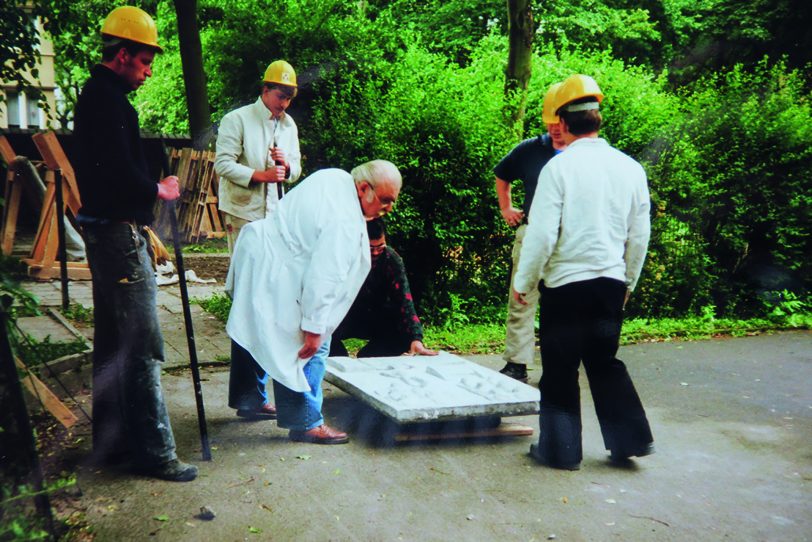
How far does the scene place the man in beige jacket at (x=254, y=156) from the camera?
614 cm

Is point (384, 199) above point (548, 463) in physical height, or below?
above

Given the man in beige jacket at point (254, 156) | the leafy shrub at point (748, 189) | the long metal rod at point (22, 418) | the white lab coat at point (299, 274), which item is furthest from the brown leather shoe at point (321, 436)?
the leafy shrub at point (748, 189)

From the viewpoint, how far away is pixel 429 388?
203 inches

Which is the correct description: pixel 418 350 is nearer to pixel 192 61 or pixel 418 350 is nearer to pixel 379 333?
pixel 379 333

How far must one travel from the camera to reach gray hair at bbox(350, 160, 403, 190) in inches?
179

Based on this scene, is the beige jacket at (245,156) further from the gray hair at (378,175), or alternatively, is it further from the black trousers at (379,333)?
the gray hair at (378,175)

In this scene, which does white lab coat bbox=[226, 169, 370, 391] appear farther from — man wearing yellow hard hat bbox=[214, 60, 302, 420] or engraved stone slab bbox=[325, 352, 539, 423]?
man wearing yellow hard hat bbox=[214, 60, 302, 420]

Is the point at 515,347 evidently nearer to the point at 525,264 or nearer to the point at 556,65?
the point at 525,264

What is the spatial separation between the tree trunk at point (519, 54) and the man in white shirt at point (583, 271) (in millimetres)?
4773

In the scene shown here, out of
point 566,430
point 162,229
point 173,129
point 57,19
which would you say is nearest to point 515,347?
point 566,430

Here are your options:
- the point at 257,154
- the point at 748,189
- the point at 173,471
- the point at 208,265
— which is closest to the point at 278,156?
the point at 257,154

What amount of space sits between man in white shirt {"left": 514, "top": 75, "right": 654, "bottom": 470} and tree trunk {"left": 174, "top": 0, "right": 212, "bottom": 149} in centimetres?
1205

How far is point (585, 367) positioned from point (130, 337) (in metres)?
2.47

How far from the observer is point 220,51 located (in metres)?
17.1
